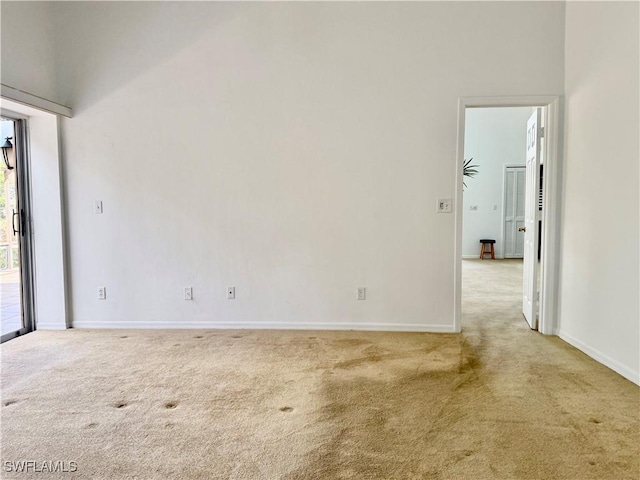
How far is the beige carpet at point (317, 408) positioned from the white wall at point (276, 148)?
0.47 meters

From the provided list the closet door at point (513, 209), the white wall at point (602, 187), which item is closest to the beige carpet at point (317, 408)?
the white wall at point (602, 187)

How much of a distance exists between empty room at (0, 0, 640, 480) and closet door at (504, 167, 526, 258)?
5.45m

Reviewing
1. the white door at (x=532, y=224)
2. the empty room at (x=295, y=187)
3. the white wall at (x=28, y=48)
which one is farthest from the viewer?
→ the white door at (x=532, y=224)

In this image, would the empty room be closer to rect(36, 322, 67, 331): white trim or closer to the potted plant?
rect(36, 322, 67, 331): white trim

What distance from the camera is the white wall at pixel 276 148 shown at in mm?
3291

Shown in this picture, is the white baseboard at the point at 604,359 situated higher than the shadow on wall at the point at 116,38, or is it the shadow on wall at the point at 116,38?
the shadow on wall at the point at 116,38

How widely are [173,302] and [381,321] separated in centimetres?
191

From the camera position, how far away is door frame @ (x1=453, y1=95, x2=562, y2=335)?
323 cm

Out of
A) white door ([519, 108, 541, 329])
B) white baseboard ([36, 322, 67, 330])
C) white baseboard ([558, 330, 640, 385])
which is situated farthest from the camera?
white baseboard ([36, 322, 67, 330])

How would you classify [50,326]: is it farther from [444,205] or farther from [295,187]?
[444,205]

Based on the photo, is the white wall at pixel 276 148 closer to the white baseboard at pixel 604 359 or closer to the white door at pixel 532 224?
the white door at pixel 532 224

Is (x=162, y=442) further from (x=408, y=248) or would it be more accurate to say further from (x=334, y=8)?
(x=334, y=8)

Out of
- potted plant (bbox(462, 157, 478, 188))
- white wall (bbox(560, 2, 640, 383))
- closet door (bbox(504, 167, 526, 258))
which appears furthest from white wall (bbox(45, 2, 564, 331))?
closet door (bbox(504, 167, 526, 258))

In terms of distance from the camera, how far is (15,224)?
3510 mm
